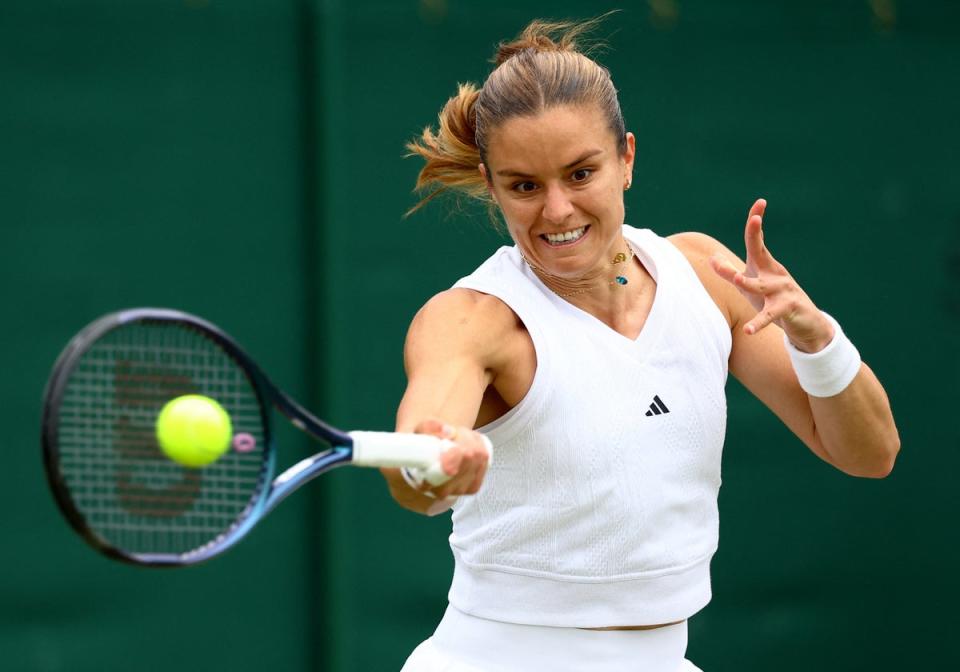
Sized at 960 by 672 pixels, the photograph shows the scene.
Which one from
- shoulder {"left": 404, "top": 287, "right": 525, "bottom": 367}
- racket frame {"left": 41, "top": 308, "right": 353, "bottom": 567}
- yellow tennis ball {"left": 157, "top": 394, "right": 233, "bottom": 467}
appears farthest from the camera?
shoulder {"left": 404, "top": 287, "right": 525, "bottom": 367}

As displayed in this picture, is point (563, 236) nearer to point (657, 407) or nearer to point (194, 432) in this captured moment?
point (657, 407)

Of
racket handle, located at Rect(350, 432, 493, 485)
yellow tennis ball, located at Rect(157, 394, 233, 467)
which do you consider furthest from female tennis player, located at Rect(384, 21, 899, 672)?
yellow tennis ball, located at Rect(157, 394, 233, 467)

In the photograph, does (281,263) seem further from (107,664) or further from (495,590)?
(495,590)

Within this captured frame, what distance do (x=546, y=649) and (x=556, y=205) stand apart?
0.72 m

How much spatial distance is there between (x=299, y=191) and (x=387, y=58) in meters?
0.41

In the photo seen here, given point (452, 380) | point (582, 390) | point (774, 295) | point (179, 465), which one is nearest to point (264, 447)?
point (179, 465)

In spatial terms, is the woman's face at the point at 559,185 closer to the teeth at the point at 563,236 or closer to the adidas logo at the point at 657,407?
the teeth at the point at 563,236

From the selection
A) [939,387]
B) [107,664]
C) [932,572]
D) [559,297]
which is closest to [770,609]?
[932,572]

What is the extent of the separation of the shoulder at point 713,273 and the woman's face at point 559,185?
29cm

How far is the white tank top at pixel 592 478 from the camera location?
253 cm

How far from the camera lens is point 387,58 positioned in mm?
4055

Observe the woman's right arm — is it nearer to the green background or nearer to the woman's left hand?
the woman's left hand

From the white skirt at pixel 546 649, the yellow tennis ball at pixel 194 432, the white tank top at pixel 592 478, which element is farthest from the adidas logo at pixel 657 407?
the yellow tennis ball at pixel 194 432

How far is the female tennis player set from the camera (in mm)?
2500
